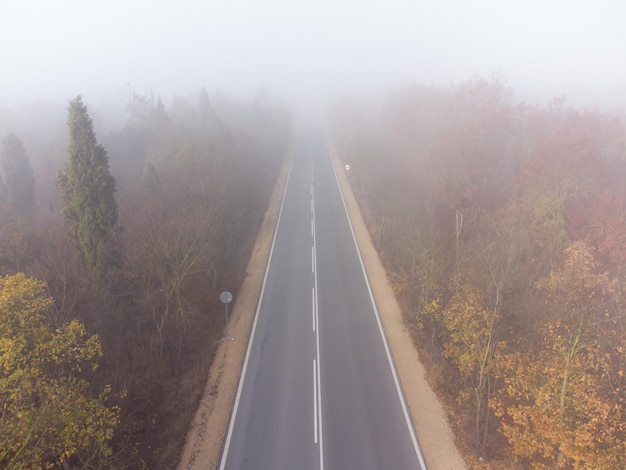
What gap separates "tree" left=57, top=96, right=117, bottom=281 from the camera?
2219 centimetres

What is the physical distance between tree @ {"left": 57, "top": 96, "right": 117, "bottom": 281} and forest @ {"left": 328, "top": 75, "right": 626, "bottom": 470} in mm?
19780

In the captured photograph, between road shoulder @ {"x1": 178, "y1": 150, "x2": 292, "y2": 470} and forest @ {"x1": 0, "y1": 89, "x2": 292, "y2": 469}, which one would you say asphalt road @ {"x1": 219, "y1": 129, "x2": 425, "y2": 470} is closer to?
→ road shoulder @ {"x1": 178, "y1": 150, "x2": 292, "y2": 470}

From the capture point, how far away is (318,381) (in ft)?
62.5

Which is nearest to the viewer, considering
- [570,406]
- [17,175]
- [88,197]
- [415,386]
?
[570,406]

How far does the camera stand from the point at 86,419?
37.2 feet

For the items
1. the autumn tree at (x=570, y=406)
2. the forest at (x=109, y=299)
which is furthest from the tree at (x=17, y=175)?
the autumn tree at (x=570, y=406)

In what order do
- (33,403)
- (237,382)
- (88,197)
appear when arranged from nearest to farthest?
(33,403) → (237,382) → (88,197)

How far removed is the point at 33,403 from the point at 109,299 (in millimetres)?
10078

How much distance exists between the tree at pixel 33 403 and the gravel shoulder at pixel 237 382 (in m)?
4.15

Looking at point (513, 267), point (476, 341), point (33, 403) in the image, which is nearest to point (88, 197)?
point (33, 403)

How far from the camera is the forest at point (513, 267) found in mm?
12633

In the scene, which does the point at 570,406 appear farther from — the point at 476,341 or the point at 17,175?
the point at 17,175

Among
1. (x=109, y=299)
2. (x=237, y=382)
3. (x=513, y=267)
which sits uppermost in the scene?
(x=513, y=267)

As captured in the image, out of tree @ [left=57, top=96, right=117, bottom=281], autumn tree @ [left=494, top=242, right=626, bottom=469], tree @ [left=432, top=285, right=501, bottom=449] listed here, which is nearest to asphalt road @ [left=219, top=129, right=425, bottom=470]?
tree @ [left=432, top=285, right=501, bottom=449]
